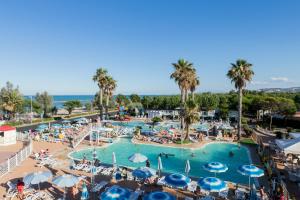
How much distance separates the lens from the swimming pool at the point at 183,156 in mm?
21156

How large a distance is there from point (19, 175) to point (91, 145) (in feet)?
37.3

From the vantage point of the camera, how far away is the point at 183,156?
84.2 ft

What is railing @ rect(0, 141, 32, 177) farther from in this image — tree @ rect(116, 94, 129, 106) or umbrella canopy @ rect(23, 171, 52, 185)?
tree @ rect(116, 94, 129, 106)

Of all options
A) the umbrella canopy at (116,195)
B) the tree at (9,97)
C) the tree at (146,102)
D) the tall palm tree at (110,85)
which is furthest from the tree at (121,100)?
the umbrella canopy at (116,195)

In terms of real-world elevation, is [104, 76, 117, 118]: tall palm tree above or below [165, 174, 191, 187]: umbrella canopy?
above

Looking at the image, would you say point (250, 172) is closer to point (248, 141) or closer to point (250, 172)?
point (250, 172)

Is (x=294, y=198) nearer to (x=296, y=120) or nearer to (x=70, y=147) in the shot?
(x=70, y=147)

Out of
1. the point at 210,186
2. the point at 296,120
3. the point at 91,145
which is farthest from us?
the point at 296,120

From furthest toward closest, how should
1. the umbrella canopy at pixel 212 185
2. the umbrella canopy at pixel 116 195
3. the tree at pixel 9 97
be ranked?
the tree at pixel 9 97 < the umbrella canopy at pixel 212 185 < the umbrella canopy at pixel 116 195

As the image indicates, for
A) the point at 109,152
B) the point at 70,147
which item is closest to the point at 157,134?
the point at 109,152

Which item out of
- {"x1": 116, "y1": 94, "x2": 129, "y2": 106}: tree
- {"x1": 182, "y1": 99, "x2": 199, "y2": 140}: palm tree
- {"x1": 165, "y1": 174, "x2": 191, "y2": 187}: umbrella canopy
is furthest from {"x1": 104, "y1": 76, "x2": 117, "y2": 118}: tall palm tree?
{"x1": 165, "y1": 174, "x2": 191, "y2": 187}: umbrella canopy

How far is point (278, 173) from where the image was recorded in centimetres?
1839

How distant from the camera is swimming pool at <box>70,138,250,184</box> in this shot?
2116 cm

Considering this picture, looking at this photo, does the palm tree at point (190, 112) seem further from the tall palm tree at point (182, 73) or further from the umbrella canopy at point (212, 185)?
the umbrella canopy at point (212, 185)
